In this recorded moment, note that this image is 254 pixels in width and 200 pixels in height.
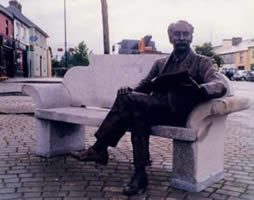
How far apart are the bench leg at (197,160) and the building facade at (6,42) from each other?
29.8 metres

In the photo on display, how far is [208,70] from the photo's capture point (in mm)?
3807

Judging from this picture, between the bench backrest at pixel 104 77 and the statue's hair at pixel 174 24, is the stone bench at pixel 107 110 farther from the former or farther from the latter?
the statue's hair at pixel 174 24

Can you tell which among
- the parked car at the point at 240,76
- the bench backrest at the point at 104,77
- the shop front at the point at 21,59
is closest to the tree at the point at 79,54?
the shop front at the point at 21,59

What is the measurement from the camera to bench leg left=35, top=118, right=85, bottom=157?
5.14 metres

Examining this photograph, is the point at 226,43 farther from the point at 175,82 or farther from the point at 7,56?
the point at 175,82

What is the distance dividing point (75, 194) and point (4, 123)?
15.5 feet

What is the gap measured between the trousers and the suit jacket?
12 centimetres

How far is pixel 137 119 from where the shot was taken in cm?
374

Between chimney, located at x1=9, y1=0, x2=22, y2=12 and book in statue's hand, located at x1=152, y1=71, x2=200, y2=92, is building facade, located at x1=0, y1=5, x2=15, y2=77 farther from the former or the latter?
book in statue's hand, located at x1=152, y1=71, x2=200, y2=92

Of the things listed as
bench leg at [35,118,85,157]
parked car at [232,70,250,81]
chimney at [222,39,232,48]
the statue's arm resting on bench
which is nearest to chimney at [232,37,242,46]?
chimney at [222,39,232,48]

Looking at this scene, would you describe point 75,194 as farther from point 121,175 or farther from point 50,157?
point 50,157

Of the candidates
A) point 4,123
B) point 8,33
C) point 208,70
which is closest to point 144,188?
point 208,70

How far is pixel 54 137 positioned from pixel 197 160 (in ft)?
7.18

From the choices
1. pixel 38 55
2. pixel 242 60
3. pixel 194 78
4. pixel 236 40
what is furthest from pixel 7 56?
pixel 236 40
